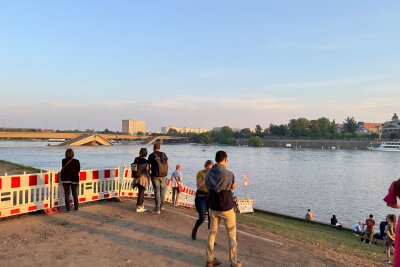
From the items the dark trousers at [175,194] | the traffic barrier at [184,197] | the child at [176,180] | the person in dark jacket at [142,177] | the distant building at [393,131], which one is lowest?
the traffic barrier at [184,197]

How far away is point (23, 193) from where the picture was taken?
9.70 meters

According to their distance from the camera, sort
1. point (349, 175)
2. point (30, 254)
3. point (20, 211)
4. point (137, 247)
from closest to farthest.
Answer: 1. point (30, 254)
2. point (137, 247)
3. point (20, 211)
4. point (349, 175)

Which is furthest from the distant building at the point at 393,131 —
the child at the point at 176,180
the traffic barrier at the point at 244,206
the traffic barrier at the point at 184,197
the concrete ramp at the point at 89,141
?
the child at the point at 176,180

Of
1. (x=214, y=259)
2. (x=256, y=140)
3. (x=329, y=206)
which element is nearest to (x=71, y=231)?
(x=214, y=259)

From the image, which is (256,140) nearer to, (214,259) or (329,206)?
(329,206)

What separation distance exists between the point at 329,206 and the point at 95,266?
26.8 metres

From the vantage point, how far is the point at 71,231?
28.2ft

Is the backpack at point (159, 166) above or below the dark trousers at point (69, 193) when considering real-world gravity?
above

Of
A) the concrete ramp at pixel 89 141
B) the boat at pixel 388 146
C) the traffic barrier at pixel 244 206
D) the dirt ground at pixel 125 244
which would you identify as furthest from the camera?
the boat at pixel 388 146

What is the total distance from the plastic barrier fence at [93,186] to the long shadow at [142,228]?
0.89 m

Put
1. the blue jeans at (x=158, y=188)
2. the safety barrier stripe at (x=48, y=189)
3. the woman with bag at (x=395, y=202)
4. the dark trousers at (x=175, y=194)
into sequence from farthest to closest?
the dark trousers at (x=175, y=194), the blue jeans at (x=158, y=188), the safety barrier stripe at (x=48, y=189), the woman with bag at (x=395, y=202)

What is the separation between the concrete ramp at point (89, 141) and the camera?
126 m

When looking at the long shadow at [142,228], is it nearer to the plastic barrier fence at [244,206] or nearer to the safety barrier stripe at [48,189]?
the safety barrier stripe at [48,189]

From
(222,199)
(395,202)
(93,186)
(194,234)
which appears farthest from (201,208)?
(93,186)
